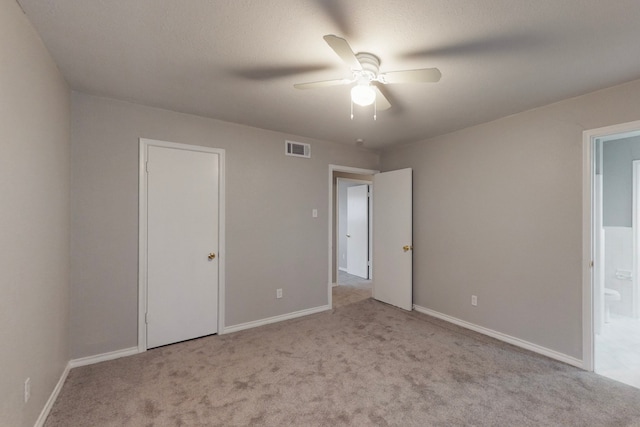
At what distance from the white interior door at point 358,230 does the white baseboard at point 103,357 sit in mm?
4337

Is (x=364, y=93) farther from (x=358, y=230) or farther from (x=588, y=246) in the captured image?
(x=358, y=230)

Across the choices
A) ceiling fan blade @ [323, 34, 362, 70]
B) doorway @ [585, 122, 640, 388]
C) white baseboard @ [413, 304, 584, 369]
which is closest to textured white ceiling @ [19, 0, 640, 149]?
ceiling fan blade @ [323, 34, 362, 70]

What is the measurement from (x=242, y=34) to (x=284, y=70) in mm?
459

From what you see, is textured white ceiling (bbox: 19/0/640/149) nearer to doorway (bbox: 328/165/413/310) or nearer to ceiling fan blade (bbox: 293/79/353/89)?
ceiling fan blade (bbox: 293/79/353/89)

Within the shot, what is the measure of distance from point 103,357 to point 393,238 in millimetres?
3631

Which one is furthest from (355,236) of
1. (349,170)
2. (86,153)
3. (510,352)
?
(86,153)

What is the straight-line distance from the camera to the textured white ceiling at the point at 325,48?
1502 mm

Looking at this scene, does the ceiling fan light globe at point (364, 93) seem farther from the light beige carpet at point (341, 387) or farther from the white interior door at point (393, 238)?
the white interior door at point (393, 238)

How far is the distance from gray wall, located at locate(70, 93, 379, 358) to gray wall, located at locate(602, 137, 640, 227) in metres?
3.04

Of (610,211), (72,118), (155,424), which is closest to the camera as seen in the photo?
(155,424)

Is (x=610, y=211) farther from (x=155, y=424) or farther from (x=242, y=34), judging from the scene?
(x=155, y=424)

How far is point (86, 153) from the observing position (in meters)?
2.57

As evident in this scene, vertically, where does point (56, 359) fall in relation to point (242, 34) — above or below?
below

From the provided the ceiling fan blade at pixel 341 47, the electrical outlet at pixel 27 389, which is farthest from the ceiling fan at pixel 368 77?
the electrical outlet at pixel 27 389
